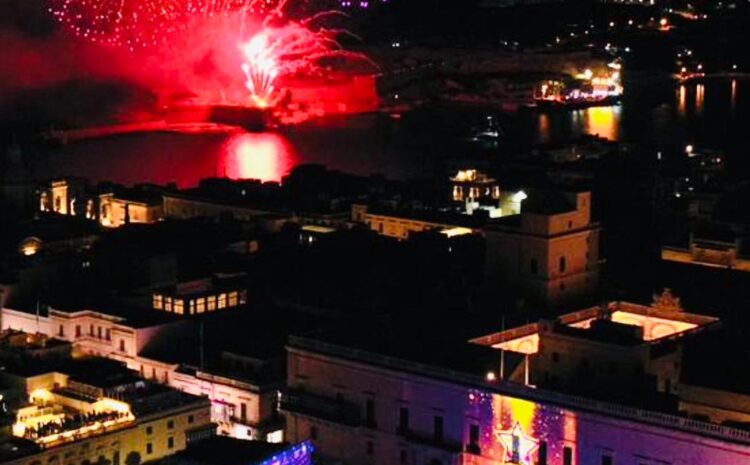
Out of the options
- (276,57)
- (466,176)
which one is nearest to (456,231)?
(466,176)

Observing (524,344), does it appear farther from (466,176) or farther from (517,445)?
(466,176)

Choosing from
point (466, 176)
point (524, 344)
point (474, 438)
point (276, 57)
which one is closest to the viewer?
point (474, 438)

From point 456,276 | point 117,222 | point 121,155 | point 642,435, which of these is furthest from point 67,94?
point 642,435

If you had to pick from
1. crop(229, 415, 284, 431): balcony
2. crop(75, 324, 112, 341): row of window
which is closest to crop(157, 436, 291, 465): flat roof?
crop(229, 415, 284, 431): balcony

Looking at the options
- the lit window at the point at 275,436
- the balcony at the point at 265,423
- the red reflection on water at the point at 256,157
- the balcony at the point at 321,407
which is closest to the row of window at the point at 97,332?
the balcony at the point at 265,423

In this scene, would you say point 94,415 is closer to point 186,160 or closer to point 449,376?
point 449,376

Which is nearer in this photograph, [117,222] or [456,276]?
[456,276]

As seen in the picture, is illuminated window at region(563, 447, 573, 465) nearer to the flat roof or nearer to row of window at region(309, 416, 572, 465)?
row of window at region(309, 416, 572, 465)

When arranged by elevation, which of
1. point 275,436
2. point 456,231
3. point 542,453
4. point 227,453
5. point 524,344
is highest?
point 456,231
